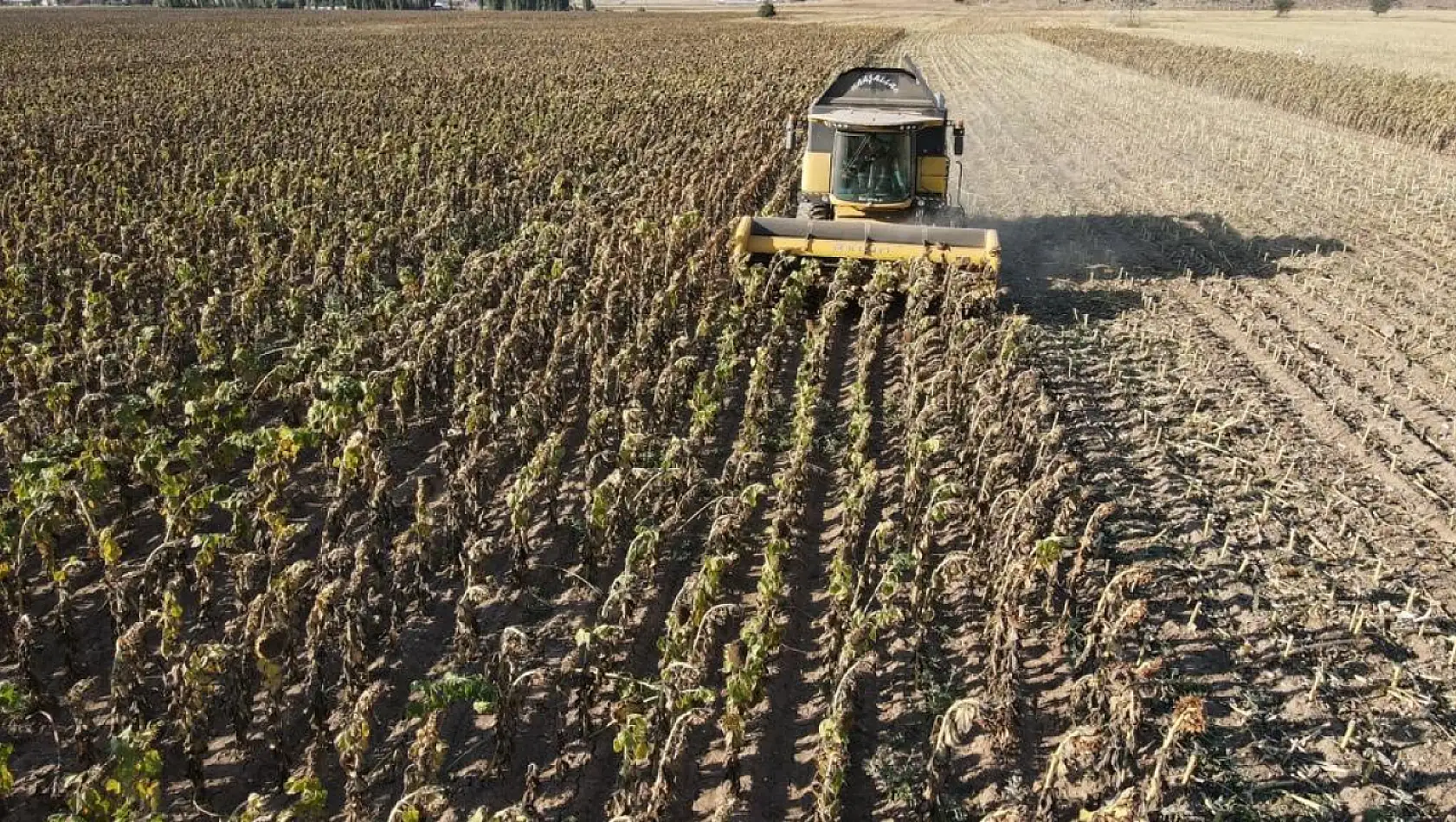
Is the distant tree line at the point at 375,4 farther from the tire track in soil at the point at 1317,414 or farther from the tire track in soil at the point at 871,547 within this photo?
the tire track in soil at the point at 1317,414

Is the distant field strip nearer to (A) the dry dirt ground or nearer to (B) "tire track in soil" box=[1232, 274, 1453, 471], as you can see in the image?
(A) the dry dirt ground

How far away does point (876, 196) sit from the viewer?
1380 centimetres

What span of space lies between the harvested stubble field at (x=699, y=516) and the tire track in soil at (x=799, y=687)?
32mm

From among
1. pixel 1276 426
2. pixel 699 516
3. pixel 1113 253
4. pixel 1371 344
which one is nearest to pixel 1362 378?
pixel 1371 344

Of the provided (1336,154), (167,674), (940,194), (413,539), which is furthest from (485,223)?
(1336,154)

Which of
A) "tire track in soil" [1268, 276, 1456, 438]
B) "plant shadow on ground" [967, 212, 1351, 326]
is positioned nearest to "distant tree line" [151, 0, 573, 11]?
"plant shadow on ground" [967, 212, 1351, 326]

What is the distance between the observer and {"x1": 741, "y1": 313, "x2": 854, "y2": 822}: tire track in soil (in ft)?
19.3

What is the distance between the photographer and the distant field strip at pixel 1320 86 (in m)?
26.0

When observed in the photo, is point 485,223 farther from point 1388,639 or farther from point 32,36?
point 32,36

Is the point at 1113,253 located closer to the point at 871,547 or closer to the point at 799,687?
the point at 871,547

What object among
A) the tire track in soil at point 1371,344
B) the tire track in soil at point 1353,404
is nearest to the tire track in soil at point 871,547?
the tire track in soil at point 1353,404

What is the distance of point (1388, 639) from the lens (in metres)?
7.03

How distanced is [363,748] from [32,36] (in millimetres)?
61395

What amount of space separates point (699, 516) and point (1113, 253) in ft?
34.4
